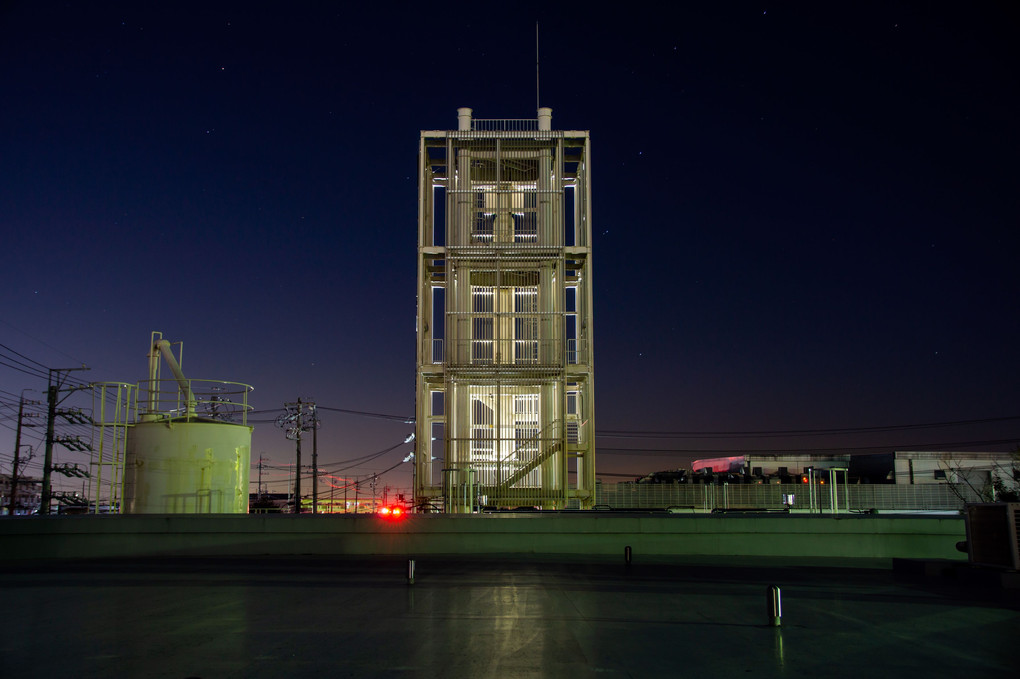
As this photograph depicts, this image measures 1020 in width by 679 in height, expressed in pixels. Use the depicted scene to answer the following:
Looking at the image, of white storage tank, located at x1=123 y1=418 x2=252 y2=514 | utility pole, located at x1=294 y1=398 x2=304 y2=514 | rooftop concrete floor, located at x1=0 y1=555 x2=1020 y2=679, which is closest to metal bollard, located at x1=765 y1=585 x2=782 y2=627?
rooftop concrete floor, located at x1=0 y1=555 x2=1020 y2=679

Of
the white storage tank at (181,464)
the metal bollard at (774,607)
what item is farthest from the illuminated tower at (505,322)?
the metal bollard at (774,607)

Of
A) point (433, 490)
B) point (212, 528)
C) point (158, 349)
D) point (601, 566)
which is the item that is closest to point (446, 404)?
point (433, 490)

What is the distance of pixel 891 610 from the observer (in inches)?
407

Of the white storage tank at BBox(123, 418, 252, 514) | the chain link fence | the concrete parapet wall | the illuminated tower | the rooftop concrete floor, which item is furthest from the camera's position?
the chain link fence

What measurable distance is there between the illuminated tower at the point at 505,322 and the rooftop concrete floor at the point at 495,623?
56.6 ft

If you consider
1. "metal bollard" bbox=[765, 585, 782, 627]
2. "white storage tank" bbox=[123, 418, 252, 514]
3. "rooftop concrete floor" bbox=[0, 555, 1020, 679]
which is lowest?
"rooftop concrete floor" bbox=[0, 555, 1020, 679]

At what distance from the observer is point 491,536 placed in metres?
17.3

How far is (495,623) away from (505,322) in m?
26.1

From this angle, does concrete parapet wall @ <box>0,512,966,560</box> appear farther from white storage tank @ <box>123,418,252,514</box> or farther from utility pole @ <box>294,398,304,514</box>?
utility pole @ <box>294,398,304,514</box>

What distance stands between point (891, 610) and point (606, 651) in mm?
4972

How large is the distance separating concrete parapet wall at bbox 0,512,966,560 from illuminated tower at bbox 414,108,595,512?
12.6 metres

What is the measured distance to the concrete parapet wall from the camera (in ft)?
55.8

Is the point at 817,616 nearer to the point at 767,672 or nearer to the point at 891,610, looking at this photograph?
the point at 891,610

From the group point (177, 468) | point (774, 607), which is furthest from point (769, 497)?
point (774, 607)
